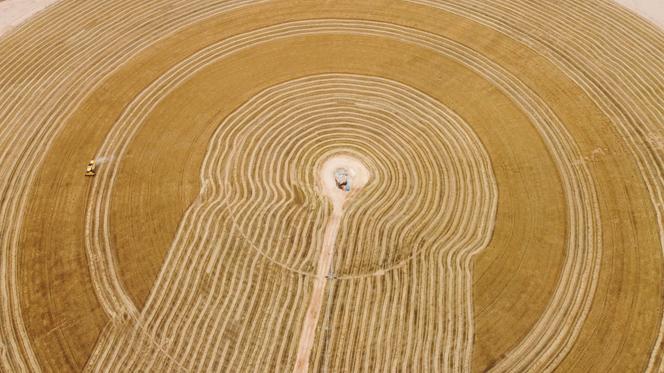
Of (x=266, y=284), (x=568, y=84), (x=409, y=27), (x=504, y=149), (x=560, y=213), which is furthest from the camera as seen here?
(x=409, y=27)

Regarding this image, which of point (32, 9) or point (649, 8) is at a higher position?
point (649, 8)

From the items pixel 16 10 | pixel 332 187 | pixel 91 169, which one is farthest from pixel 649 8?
pixel 16 10

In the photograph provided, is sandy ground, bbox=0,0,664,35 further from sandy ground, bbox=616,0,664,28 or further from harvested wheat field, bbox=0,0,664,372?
harvested wheat field, bbox=0,0,664,372

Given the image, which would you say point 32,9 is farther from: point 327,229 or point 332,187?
point 327,229

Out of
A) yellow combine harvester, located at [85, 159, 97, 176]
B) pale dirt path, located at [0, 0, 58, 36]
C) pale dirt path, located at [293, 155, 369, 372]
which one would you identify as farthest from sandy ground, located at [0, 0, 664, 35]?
pale dirt path, located at [293, 155, 369, 372]

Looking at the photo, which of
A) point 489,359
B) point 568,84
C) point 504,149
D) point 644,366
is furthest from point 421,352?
point 568,84

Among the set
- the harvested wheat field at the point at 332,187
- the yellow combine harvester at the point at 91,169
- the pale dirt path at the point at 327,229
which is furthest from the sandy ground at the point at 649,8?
the yellow combine harvester at the point at 91,169

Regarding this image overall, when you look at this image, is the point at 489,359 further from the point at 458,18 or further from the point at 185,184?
the point at 458,18
